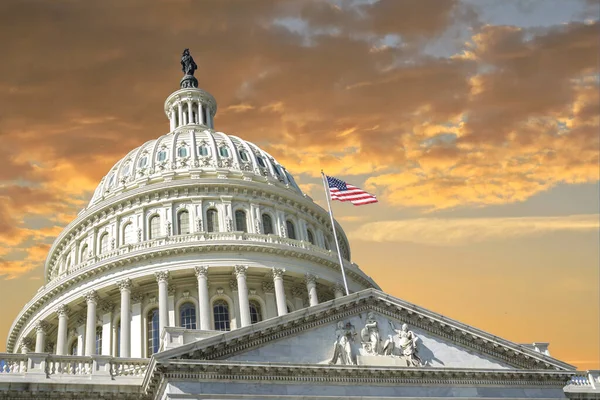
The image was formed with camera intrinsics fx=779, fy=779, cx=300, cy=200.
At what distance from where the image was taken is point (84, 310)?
60.4 m

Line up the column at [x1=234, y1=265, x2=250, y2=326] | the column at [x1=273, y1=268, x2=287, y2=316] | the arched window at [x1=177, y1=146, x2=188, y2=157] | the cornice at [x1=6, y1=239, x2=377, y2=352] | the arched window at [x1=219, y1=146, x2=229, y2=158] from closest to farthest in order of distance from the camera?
the column at [x1=234, y1=265, x2=250, y2=326] → the column at [x1=273, y1=268, x2=287, y2=316] → the cornice at [x1=6, y1=239, x2=377, y2=352] → the arched window at [x1=177, y1=146, x2=188, y2=157] → the arched window at [x1=219, y1=146, x2=229, y2=158]

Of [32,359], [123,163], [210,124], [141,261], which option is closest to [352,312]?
[32,359]

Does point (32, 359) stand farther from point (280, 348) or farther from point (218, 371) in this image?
point (280, 348)

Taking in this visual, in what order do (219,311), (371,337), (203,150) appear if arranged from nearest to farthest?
1. (371,337)
2. (219,311)
3. (203,150)

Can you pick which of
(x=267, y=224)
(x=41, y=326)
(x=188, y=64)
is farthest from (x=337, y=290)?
(x=188, y=64)

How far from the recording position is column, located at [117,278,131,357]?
2110 inches

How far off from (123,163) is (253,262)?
20734mm

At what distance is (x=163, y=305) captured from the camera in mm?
55125

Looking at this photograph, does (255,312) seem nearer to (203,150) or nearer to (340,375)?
(203,150)

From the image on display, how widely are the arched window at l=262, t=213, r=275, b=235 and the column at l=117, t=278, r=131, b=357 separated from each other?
12.5 metres

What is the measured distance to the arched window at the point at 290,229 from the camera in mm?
65856

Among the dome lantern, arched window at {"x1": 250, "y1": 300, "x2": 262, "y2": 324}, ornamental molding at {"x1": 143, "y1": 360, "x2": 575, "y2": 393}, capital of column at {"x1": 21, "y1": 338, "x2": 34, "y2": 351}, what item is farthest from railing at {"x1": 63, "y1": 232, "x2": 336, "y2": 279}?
ornamental molding at {"x1": 143, "y1": 360, "x2": 575, "y2": 393}

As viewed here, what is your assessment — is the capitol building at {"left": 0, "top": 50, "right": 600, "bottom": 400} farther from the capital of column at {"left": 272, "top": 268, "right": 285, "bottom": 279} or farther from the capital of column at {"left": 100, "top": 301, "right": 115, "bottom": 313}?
the capital of column at {"left": 100, "top": 301, "right": 115, "bottom": 313}

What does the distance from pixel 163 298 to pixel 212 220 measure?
373 inches
